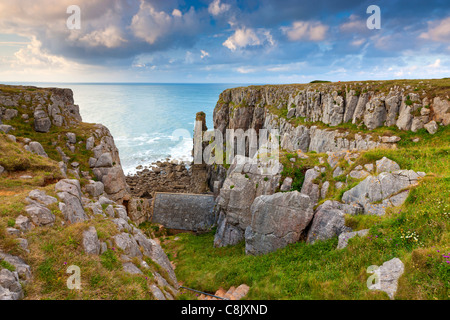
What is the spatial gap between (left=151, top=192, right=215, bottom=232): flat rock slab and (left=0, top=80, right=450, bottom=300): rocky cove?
7.99 ft

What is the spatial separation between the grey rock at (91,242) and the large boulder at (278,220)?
12612 millimetres

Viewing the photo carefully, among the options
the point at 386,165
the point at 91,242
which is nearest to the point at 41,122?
the point at 91,242

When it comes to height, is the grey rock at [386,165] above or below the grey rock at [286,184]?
above

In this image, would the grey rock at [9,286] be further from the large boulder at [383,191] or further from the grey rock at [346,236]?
the large boulder at [383,191]

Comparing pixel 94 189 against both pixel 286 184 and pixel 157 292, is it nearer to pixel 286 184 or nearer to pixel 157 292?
pixel 157 292

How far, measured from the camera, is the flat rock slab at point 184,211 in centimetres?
3490

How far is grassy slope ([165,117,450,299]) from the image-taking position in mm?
8797

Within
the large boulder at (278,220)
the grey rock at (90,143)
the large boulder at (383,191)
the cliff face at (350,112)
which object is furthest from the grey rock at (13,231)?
the cliff face at (350,112)

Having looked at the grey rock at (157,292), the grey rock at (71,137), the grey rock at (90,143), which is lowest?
the grey rock at (157,292)

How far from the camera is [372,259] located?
1094 cm

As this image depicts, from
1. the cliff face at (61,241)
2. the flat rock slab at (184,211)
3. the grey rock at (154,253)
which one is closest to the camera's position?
the cliff face at (61,241)

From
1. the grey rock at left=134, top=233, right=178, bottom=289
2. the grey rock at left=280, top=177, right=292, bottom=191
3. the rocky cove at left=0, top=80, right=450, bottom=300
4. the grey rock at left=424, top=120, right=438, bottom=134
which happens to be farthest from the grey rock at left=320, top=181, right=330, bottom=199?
the grey rock at left=424, top=120, right=438, bottom=134
